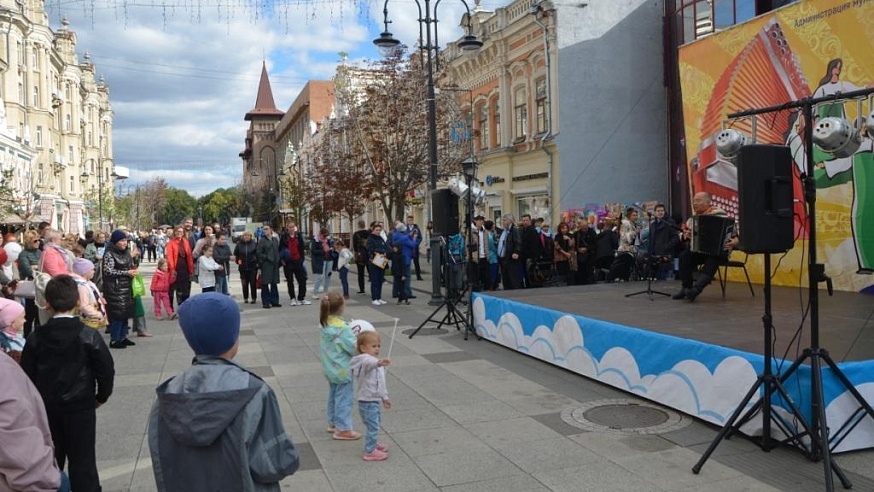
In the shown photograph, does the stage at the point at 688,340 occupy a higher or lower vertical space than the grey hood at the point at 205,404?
lower

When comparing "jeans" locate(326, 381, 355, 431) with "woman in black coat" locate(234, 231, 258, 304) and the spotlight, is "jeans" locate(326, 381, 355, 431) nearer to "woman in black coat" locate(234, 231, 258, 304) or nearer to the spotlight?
the spotlight

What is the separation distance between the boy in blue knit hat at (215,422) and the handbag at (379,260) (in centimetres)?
1266

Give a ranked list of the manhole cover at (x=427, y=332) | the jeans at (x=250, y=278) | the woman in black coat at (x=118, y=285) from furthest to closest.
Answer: the jeans at (x=250, y=278)
the manhole cover at (x=427, y=332)
the woman in black coat at (x=118, y=285)

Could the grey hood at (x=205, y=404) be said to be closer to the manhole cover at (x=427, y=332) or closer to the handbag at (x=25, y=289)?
the handbag at (x=25, y=289)

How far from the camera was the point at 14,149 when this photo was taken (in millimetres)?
40969

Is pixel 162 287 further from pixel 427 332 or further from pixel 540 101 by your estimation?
pixel 540 101

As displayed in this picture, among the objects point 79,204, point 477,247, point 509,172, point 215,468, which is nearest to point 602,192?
point 509,172

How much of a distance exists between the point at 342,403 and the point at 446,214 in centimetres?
600

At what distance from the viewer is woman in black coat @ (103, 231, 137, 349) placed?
10328 millimetres

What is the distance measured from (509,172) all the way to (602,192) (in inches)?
174

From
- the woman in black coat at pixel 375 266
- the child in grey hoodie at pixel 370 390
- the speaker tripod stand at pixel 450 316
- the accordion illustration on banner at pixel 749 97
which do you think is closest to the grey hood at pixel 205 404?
the child in grey hoodie at pixel 370 390

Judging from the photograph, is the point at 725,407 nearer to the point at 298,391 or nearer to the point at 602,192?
the point at 298,391

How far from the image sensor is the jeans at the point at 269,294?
15.1 m

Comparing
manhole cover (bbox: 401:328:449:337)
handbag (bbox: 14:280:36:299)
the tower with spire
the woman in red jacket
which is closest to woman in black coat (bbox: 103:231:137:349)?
handbag (bbox: 14:280:36:299)
